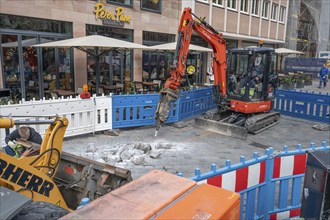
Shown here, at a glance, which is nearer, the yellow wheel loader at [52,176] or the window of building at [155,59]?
the yellow wheel loader at [52,176]

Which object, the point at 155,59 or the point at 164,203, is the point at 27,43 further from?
the point at 164,203

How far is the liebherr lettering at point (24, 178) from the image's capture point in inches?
125

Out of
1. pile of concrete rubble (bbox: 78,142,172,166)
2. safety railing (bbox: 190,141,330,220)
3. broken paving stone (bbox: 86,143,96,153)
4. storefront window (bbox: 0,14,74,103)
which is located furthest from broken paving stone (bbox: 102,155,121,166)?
storefront window (bbox: 0,14,74,103)

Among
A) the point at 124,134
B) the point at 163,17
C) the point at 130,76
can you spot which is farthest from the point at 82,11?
the point at 124,134

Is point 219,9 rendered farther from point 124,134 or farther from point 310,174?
point 310,174

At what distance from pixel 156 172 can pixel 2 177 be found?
182 cm

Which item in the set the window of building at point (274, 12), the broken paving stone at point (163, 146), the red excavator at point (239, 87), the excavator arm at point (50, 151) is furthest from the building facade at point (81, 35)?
the window of building at point (274, 12)

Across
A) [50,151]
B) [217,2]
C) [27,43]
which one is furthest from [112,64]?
[50,151]

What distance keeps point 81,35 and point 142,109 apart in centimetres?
560

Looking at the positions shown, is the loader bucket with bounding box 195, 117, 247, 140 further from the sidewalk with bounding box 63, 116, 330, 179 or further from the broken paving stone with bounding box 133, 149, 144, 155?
the broken paving stone with bounding box 133, 149, 144, 155

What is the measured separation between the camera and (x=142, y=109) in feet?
32.6

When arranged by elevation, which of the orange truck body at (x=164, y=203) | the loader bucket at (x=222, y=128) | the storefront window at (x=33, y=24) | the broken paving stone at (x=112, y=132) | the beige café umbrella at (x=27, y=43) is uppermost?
the storefront window at (x=33, y=24)

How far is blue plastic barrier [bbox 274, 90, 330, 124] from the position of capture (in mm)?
11648

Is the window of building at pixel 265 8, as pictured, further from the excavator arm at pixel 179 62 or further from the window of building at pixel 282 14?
the excavator arm at pixel 179 62
